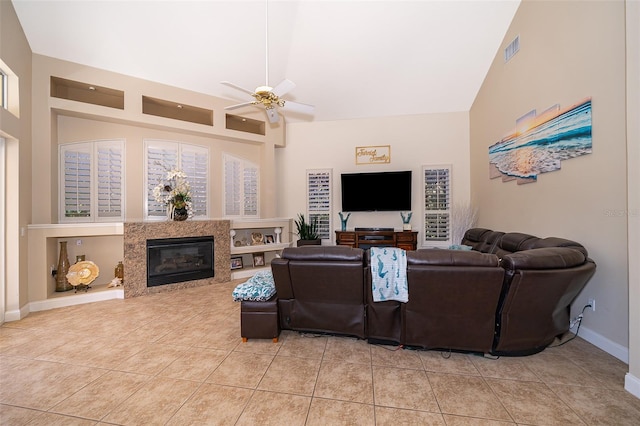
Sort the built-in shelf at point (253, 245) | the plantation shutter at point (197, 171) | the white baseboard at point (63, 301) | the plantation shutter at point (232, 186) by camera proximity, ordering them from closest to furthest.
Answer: the white baseboard at point (63, 301) → the plantation shutter at point (197, 171) → the built-in shelf at point (253, 245) → the plantation shutter at point (232, 186)

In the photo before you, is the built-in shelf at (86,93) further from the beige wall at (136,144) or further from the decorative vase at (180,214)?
the decorative vase at (180,214)

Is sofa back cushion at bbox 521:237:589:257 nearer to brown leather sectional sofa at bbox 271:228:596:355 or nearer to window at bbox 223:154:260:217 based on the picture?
brown leather sectional sofa at bbox 271:228:596:355

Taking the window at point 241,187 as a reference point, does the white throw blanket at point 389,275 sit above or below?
below

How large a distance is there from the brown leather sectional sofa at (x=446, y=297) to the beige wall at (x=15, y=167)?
141 inches

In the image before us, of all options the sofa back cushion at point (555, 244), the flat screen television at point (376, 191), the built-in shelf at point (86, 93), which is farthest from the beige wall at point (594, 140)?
the built-in shelf at point (86, 93)

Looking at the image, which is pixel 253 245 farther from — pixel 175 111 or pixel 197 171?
pixel 175 111

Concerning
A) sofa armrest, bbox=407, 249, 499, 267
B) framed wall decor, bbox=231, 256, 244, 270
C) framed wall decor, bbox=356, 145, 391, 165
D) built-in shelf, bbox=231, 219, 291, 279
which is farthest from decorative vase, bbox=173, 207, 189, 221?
sofa armrest, bbox=407, 249, 499, 267

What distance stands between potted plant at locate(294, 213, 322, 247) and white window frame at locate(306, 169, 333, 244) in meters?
0.12

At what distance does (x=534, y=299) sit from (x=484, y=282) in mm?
475

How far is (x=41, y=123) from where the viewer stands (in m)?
3.78

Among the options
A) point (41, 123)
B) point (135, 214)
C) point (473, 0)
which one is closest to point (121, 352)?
point (135, 214)

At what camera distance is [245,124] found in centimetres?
624

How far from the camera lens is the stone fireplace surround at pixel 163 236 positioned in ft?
13.8

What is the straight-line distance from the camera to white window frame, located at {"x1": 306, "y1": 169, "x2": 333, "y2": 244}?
6.31 metres
